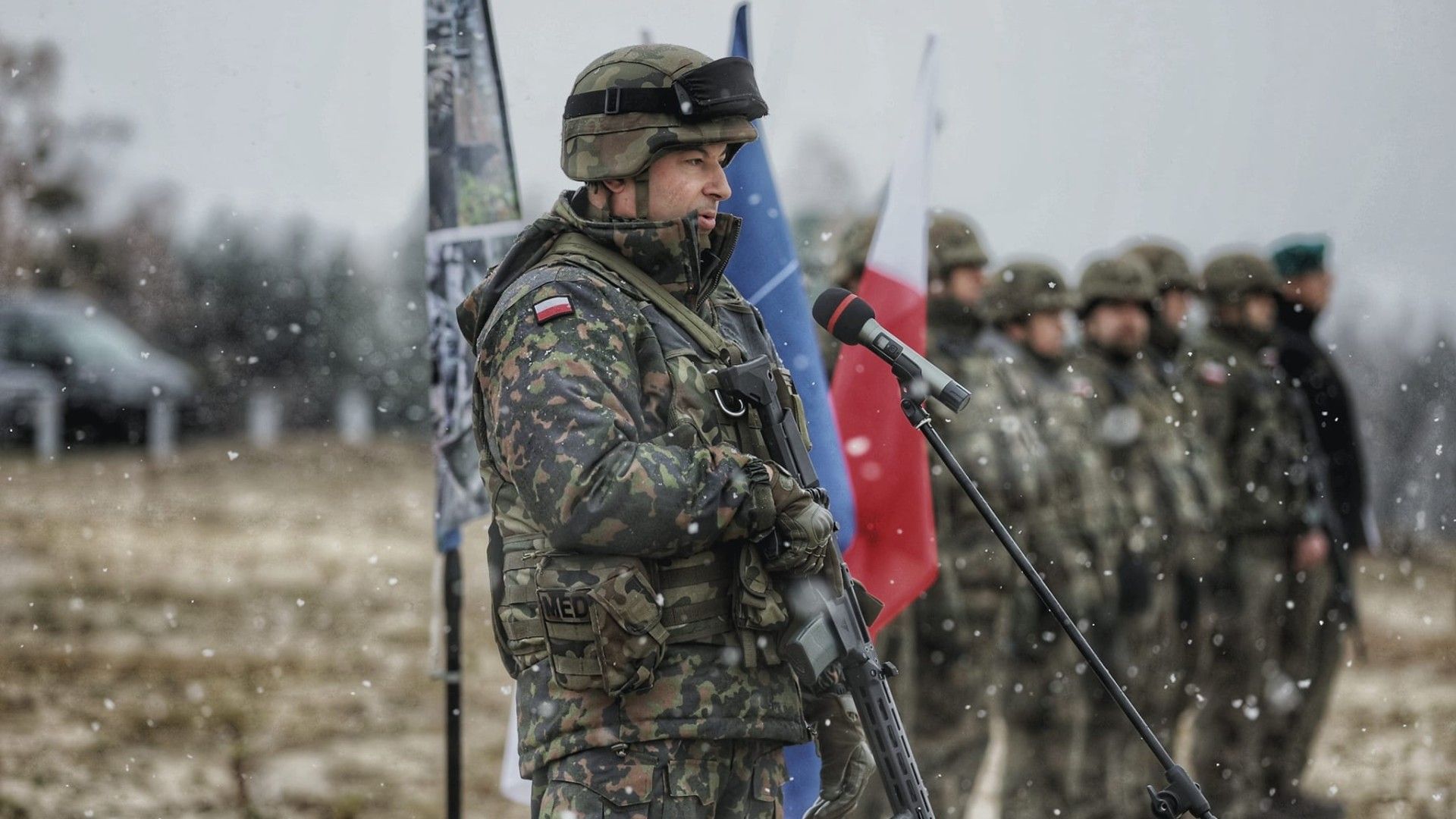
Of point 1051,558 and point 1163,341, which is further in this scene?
point 1163,341

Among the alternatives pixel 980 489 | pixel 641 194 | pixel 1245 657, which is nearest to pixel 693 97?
pixel 641 194

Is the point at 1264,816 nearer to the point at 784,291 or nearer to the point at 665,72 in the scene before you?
the point at 784,291

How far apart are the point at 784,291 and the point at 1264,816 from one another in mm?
3867

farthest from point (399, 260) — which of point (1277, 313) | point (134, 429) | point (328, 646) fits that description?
point (1277, 313)

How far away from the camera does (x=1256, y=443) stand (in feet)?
22.4

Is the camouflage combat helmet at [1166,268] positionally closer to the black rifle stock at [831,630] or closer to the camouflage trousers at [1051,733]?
the camouflage trousers at [1051,733]

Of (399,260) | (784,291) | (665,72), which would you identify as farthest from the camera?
(399,260)

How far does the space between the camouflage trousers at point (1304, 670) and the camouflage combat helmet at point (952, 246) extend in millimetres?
2236

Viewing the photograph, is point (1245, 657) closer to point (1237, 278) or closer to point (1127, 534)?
point (1127, 534)

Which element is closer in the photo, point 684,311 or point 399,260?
point 684,311

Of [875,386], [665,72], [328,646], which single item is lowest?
[328,646]

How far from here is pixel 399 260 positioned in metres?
14.6

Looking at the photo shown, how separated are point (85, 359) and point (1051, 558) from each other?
1068 centimetres

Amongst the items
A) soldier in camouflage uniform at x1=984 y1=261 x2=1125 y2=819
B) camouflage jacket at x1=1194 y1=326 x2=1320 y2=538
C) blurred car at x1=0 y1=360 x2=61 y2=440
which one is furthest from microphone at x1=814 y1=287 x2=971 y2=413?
blurred car at x1=0 y1=360 x2=61 y2=440
